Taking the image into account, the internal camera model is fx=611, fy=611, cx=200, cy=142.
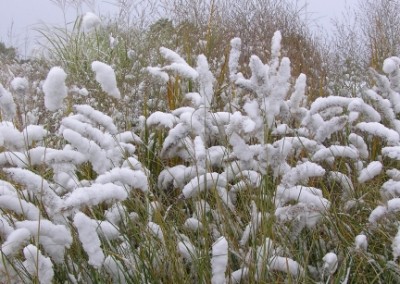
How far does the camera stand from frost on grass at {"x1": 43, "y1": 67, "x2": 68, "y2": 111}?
1.64 metres

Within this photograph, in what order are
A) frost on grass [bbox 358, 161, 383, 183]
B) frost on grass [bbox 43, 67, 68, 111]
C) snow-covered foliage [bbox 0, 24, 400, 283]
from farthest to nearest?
frost on grass [bbox 358, 161, 383, 183] → frost on grass [bbox 43, 67, 68, 111] → snow-covered foliage [bbox 0, 24, 400, 283]

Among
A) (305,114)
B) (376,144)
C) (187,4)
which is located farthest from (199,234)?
(187,4)

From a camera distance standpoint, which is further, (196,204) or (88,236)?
(196,204)

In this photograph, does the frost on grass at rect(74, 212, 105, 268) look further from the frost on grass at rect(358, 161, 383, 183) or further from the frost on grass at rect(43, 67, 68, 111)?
the frost on grass at rect(358, 161, 383, 183)

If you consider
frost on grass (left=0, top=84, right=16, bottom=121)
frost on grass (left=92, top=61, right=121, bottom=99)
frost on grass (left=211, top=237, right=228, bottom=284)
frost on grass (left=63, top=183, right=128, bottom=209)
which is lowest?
frost on grass (left=211, top=237, right=228, bottom=284)

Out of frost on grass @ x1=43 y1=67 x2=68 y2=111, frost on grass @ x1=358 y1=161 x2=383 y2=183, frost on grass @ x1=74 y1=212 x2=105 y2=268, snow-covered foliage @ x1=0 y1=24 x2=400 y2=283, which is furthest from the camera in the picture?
frost on grass @ x1=358 y1=161 x2=383 y2=183

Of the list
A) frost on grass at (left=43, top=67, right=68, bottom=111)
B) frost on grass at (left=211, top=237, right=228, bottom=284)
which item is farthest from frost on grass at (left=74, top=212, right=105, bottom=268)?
frost on grass at (left=43, top=67, right=68, bottom=111)

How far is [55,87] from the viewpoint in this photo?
167cm

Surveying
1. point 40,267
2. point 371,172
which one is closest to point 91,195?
point 40,267

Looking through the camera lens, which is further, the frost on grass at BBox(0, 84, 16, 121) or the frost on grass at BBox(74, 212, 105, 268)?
the frost on grass at BBox(0, 84, 16, 121)

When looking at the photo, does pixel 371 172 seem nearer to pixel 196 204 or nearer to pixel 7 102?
pixel 196 204

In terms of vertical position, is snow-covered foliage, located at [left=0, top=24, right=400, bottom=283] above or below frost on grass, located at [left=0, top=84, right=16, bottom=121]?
below

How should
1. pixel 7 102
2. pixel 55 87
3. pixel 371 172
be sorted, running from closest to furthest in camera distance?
pixel 55 87 < pixel 7 102 < pixel 371 172

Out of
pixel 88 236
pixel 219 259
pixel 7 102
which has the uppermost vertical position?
pixel 7 102
